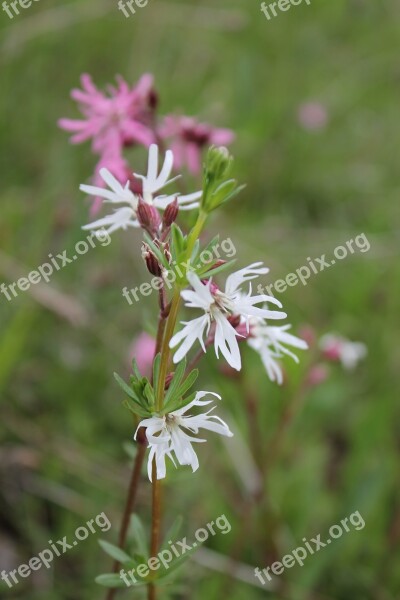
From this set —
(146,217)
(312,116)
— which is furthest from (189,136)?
(312,116)

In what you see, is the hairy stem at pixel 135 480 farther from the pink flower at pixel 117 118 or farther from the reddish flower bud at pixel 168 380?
the pink flower at pixel 117 118

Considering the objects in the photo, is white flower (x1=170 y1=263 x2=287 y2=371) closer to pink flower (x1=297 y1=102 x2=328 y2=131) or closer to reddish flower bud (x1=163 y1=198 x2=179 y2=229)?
reddish flower bud (x1=163 y1=198 x2=179 y2=229)

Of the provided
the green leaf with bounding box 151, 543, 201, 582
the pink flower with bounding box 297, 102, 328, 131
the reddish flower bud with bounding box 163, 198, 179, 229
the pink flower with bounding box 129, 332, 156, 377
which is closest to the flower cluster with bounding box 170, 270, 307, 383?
the reddish flower bud with bounding box 163, 198, 179, 229

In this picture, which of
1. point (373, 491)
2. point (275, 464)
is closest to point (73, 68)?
point (275, 464)

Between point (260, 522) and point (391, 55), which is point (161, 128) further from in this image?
point (391, 55)

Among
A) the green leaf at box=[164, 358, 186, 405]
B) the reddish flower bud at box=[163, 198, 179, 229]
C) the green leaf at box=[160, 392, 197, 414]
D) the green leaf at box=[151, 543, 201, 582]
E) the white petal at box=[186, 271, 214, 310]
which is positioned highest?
the reddish flower bud at box=[163, 198, 179, 229]
